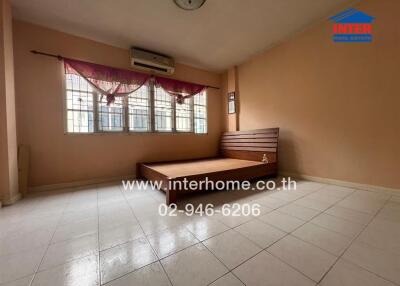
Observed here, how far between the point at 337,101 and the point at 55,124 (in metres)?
4.74

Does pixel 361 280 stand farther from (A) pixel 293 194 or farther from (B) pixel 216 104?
(B) pixel 216 104

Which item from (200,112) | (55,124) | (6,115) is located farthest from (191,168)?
(6,115)

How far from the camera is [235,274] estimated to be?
3.40 feet

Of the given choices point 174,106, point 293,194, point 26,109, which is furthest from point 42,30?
point 293,194

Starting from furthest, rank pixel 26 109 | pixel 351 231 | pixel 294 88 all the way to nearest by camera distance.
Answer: pixel 294 88
pixel 26 109
pixel 351 231

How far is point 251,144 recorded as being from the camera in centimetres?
380

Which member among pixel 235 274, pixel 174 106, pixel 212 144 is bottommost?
pixel 235 274

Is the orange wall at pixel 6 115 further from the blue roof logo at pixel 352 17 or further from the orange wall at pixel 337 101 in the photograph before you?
the blue roof logo at pixel 352 17

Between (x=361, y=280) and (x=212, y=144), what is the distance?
3892 mm

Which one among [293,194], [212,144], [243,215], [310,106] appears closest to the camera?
[243,215]

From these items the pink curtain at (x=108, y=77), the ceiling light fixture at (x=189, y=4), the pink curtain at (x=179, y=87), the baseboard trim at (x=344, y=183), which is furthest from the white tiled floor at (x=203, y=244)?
the ceiling light fixture at (x=189, y=4)

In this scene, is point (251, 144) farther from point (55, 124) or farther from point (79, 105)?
point (55, 124)

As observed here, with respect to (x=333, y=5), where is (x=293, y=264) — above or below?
below

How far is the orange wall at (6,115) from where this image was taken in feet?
7.02
